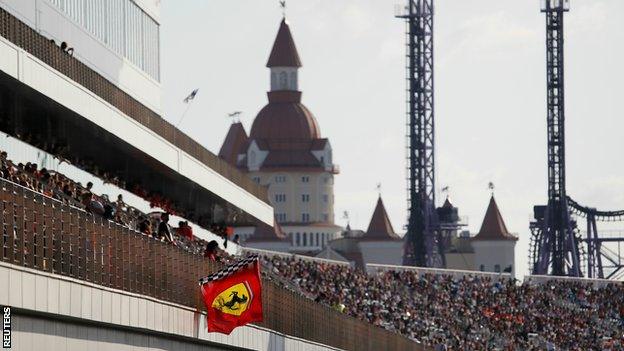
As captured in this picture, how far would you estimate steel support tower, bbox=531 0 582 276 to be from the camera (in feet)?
503

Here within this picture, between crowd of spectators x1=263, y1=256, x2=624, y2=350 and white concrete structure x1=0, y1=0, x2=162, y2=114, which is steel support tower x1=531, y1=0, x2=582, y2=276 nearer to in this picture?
crowd of spectators x1=263, y1=256, x2=624, y2=350

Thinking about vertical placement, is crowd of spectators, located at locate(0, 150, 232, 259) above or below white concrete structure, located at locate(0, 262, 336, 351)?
above

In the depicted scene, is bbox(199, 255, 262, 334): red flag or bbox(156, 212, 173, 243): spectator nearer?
bbox(199, 255, 262, 334): red flag

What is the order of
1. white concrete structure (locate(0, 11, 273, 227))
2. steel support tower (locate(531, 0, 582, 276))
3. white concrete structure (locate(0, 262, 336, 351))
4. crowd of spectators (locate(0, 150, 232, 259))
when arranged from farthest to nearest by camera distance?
1. steel support tower (locate(531, 0, 582, 276))
2. white concrete structure (locate(0, 11, 273, 227))
3. crowd of spectators (locate(0, 150, 232, 259))
4. white concrete structure (locate(0, 262, 336, 351))

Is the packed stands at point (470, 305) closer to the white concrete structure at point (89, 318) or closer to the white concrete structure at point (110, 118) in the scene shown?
the white concrete structure at point (110, 118)

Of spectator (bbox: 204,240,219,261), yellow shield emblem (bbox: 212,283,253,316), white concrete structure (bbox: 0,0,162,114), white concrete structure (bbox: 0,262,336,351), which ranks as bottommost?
white concrete structure (bbox: 0,262,336,351)

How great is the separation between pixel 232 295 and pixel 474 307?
56.9m

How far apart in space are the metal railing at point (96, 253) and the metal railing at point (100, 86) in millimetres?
4365

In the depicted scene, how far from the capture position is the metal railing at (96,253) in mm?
29359

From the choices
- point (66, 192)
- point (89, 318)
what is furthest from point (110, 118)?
point (89, 318)

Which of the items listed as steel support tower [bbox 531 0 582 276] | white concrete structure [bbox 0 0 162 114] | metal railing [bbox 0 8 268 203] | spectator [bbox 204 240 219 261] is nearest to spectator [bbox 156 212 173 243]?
spectator [bbox 204 240 219 261]

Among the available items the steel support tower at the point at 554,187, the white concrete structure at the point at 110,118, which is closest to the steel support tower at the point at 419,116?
the steel support tower at the point at 554,187

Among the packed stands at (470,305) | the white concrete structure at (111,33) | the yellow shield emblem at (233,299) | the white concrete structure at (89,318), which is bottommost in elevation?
the white concrete structure at (89,318)

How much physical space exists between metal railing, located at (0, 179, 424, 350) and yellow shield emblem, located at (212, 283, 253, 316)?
1.80 feet
